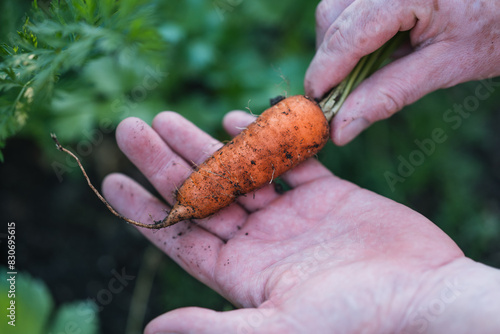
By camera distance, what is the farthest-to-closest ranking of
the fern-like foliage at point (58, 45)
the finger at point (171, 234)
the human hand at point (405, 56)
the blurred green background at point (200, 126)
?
1. the blurred green background at point (200, 126)
2. the finger at point (171, 234)
3. the human hand at point (405, 56)
4. the fern-like foliage at point (58, 45)

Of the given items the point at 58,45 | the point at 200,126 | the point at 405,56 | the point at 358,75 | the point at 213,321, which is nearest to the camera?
the point at 213,321

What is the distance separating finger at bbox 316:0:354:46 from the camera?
7.23 feet

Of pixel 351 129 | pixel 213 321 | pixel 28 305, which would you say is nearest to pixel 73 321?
pixel 28 305

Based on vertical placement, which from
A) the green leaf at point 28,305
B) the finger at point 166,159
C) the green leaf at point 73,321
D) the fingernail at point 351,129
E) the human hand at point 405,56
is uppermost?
the human hand at point 405,56

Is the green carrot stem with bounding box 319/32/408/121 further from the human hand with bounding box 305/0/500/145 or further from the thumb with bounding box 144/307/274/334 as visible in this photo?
the thumb with bounding box 144/307/274/334

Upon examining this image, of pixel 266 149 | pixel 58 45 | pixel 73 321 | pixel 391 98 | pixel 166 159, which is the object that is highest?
pixel 58 45

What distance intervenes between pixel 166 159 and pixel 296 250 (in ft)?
3.28

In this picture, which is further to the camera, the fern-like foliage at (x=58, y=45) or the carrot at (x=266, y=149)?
the carrot at (x=266, y=149)

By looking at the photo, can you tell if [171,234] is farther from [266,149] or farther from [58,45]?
[58,45]

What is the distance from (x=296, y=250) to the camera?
6.25 ft

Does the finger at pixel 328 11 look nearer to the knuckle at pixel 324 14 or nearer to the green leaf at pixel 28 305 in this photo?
the knuckle at pixel 324 14

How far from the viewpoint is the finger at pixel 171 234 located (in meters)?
2.02

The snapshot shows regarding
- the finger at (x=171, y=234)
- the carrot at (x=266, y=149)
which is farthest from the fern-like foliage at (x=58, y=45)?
the carrot at (x=266, y=149)

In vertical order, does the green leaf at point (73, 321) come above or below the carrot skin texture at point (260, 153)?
below
